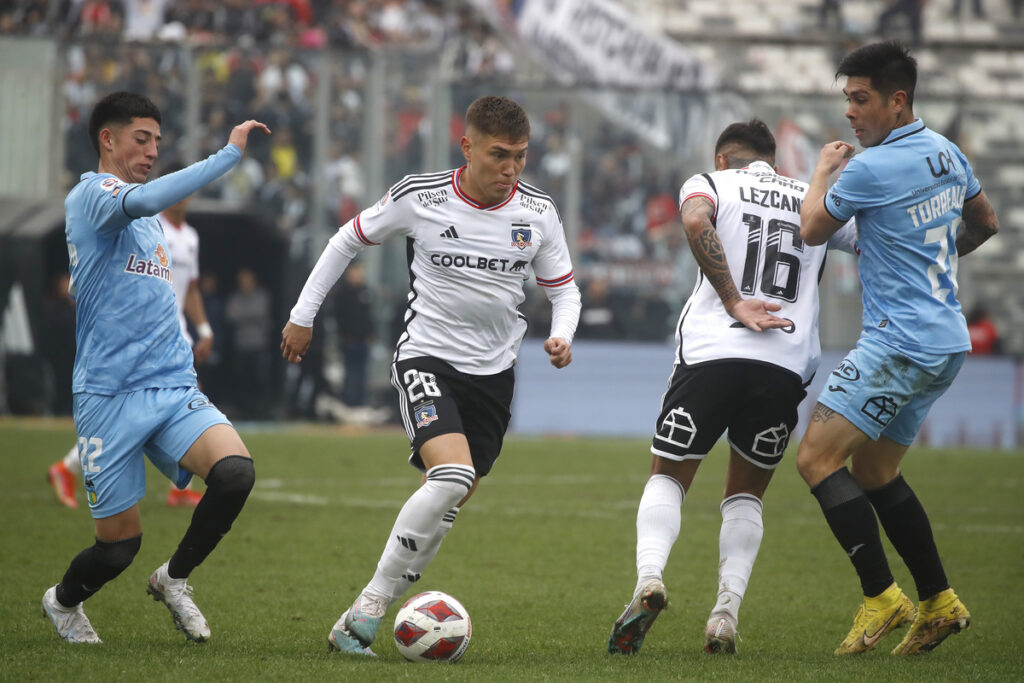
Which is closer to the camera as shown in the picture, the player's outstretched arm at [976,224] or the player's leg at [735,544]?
the player's leg at [735,544]

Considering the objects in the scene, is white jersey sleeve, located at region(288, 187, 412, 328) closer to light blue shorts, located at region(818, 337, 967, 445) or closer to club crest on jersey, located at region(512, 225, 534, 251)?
club crest on jersey, located at region(512, 225, 534, 251)

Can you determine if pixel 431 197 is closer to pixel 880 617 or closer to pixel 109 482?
pixel 109 482

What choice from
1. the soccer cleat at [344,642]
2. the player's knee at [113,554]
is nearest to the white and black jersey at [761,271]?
the soccer cleat at [344,642]

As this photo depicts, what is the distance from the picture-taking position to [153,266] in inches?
218

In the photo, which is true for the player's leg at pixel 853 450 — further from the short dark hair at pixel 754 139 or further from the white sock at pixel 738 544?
the short dark hair at pixel 754 139

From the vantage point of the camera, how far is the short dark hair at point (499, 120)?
537cm

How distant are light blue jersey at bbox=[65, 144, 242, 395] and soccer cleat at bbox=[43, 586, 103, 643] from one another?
2.97ft

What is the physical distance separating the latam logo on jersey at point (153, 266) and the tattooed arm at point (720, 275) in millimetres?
2249

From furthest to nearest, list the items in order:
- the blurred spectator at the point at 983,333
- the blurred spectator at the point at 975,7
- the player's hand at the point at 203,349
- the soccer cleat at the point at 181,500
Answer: the blurred spectator at the point at 975,7, the blurred spectator at the point at 983,333, the soccer cleat at the point at 181,500, the player's hand at the point at 203,349

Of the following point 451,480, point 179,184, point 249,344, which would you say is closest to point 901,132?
point 451,480

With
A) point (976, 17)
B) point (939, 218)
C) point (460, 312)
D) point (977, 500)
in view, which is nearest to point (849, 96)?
point (939, 218)

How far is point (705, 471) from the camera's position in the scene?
549 inches

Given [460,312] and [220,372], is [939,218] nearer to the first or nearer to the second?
[460,312]

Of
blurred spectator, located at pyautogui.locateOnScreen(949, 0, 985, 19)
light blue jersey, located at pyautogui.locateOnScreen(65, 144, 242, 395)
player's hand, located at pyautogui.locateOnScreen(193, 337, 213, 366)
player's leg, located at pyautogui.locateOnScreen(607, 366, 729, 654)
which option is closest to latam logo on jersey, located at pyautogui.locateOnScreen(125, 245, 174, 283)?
light blue jersey, located at pyautogui.locateOnScreen(65, 144, 242, 395)
